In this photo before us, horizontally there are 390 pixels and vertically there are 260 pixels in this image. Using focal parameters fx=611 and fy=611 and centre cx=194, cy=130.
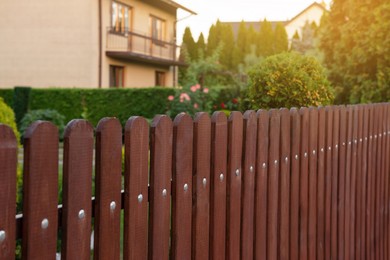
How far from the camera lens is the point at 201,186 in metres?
2.44

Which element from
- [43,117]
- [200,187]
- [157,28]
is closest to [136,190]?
[200,187]

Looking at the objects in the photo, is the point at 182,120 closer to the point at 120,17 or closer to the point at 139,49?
the point at 120,17

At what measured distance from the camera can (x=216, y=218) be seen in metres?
2.59

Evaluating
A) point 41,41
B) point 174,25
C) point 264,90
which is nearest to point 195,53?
point 174,25

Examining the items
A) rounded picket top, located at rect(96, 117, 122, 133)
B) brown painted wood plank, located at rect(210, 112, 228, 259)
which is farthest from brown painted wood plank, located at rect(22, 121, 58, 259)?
brown painted wood plank, located at rect(210, 112, 228, 259)

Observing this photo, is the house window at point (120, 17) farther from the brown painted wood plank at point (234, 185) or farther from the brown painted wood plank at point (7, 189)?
the brown painted wood plank at point (7, 189)

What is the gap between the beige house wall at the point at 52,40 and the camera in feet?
76.1

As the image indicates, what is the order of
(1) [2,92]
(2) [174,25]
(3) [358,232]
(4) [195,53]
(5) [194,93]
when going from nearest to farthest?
(3) [358,232] < (5) [194,93] < (1) [2,92] < (2) [174,25] < (4) [195,53]

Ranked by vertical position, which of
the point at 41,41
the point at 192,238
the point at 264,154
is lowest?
the point at 192,238

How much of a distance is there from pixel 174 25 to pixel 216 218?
29742mm

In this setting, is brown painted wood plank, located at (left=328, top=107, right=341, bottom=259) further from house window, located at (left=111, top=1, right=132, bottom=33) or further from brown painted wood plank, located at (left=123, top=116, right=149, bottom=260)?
house window, located at (left=111, top=1, right=132, bottom=33)

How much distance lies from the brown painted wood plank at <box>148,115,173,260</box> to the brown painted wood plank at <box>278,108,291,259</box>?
119 centimetres

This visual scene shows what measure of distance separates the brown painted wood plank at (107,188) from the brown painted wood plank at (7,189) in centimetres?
35

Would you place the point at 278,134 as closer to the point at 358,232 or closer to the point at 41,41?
the point at 358,232
